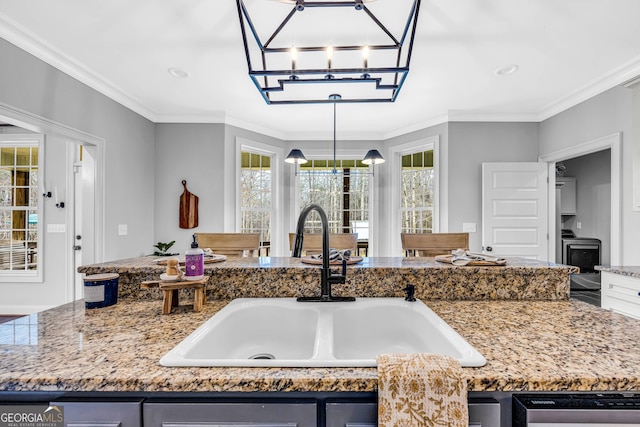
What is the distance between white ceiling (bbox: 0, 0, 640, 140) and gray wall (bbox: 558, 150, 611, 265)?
217cm

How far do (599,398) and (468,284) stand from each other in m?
0.61

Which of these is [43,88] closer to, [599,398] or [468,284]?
[468,284]

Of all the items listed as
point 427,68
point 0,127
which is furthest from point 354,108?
point 0,127

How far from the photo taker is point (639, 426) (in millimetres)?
594

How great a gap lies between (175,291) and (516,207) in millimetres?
4012

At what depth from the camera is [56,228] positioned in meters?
3.60

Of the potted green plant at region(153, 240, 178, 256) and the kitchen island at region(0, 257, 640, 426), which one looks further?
the potted green plant at region(153, 240, 178, 256)

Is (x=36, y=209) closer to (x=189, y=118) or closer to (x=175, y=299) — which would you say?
(x=189, y=118)

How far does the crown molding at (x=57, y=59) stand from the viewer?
209 centimetres

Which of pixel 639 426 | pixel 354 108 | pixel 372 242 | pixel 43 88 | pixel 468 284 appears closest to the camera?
pixel 639 426

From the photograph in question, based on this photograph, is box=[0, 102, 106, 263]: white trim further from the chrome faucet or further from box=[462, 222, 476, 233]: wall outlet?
box=[462, 222, 476, 233]: wall outlet

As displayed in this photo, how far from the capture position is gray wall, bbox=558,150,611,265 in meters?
4.79

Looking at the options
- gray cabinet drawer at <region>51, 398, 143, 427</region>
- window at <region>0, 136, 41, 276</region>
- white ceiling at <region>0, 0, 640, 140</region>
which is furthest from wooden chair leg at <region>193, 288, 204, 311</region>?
window at <region>0, 136, 41, 276</region>

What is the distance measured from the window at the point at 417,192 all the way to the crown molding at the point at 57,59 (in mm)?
3749
